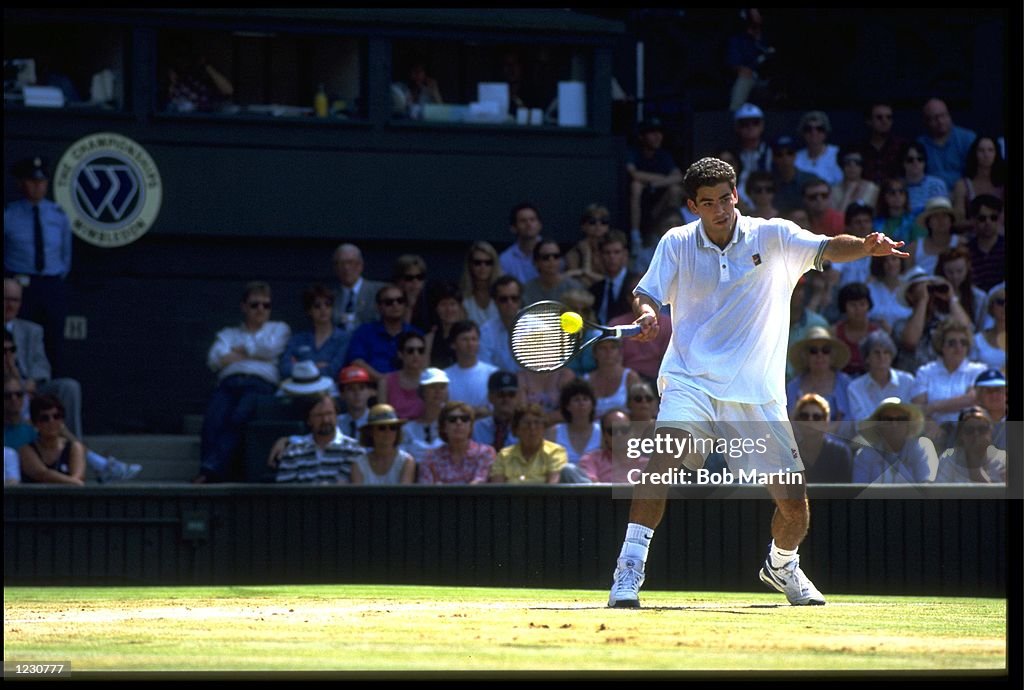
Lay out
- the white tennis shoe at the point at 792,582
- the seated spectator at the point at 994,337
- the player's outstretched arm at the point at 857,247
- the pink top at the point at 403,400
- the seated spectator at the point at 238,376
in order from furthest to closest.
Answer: the seated spectator at the point at 994,337, the seated spectator at the point at 238,376, the pink top at the point at 403,400, the white tennis shoe at the point at 792,582, the player's outstretched arm at the point at 857,247

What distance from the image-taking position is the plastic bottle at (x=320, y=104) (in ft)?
44.1

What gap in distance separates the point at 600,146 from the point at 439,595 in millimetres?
5902

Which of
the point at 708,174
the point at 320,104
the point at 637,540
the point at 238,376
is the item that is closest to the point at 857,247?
the point at 708,174

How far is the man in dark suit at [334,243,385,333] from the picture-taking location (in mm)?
12266

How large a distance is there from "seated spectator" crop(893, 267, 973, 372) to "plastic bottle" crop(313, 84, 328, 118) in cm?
455

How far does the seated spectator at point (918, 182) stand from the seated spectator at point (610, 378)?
3.03 metres

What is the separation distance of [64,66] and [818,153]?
572 cm

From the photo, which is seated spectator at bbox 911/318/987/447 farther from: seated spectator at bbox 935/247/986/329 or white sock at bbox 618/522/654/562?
white sock at bbox 618/522/654/562

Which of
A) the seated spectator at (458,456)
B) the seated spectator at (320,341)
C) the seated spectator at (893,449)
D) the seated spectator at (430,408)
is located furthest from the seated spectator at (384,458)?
the seated spectator at (893,449)

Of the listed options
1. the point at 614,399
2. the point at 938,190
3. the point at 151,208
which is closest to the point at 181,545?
the point at 614,399

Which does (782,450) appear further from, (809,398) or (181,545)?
(181,545)

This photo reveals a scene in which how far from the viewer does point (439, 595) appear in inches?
347

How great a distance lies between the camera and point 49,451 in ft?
35.6

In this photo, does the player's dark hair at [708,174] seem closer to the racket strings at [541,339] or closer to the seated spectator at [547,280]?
the racket strings at [541,339]
